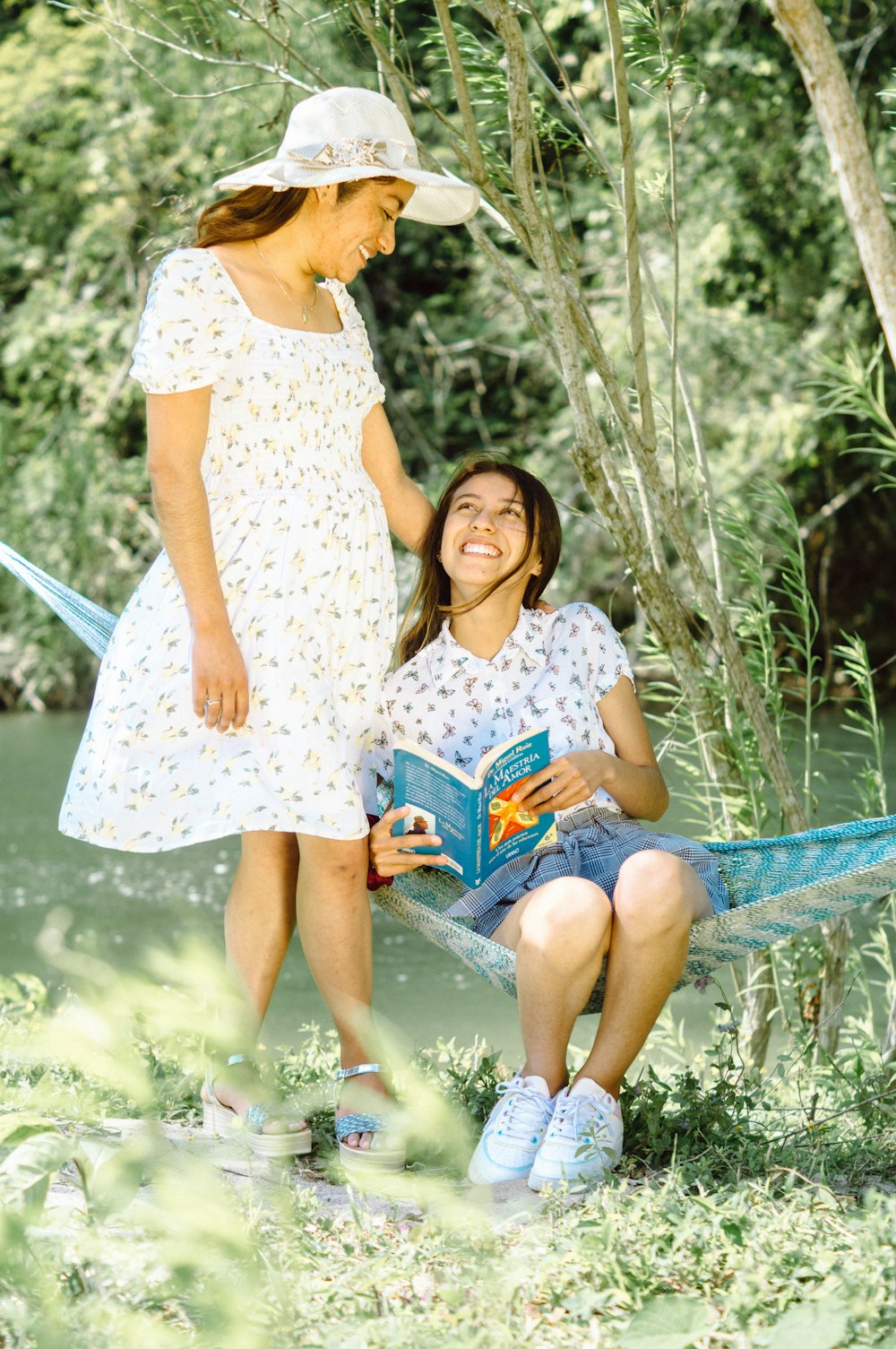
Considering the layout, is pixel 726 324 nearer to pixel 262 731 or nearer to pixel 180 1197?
pixel 262 731

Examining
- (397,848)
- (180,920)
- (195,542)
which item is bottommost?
(180,920)

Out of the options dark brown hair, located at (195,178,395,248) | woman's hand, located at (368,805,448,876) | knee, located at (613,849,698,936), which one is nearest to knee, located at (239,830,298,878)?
woman's hand, located at (368,805,448,876)

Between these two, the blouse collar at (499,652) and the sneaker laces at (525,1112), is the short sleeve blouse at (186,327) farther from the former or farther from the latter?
the sneaker laces at (525,1112)

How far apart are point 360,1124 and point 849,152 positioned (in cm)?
159

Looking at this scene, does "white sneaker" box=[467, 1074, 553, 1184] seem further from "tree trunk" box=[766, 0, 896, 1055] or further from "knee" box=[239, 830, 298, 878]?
"tree trunk" box=[766, 0, 896, 1055]

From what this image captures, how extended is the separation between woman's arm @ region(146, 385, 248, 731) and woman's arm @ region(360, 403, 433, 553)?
343 millimetres

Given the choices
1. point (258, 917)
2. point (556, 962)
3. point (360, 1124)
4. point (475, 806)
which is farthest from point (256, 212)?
point (360, 1124)

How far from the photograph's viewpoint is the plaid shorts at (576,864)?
1.96 meters

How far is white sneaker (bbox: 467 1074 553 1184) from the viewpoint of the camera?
68.1 inches

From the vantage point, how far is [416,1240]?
150cm

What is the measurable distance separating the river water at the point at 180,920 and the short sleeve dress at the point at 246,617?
1.62 feet

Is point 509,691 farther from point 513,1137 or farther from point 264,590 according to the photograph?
point 513,1137

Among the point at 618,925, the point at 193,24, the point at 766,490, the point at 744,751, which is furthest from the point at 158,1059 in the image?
the point at 193,24

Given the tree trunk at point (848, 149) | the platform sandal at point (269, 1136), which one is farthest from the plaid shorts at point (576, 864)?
the tree trunk at point (848, 149)
